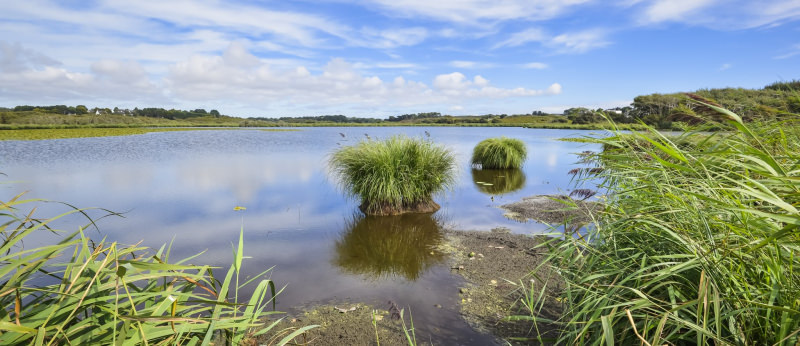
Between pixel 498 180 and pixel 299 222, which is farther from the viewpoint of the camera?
pixel 498 180

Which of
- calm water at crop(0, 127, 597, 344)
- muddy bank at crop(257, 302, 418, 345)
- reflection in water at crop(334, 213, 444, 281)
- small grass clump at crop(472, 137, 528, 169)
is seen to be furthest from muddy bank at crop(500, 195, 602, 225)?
small grass clump at crop(472, 137, 528, 169)

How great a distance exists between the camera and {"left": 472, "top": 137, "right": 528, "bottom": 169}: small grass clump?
17547 mm

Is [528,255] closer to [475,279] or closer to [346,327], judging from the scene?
[475,279]

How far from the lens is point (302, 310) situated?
4605mm

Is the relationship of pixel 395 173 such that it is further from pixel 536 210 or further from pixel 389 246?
pixel 536 210

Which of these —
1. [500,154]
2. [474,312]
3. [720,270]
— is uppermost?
[720,270]

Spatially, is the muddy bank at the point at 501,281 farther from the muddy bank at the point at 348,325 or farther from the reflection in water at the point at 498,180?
the reflection in water at the point at 498,180

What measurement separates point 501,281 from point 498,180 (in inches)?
403

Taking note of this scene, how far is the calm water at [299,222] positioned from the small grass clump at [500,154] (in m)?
0.70

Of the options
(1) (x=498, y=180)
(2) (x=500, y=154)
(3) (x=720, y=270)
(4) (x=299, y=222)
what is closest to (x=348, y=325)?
(3) (x=720, y=270)

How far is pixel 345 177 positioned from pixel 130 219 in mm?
5199

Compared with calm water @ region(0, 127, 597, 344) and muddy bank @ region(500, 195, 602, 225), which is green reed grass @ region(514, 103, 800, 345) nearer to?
calm water @ region(0, 127, 597, 344)

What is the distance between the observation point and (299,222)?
8.78 metres

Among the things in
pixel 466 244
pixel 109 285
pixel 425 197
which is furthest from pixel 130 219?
pixel 109 285
